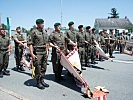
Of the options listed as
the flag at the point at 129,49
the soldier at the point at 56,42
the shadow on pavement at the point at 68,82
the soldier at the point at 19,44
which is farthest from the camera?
the flag at the point at 129,49

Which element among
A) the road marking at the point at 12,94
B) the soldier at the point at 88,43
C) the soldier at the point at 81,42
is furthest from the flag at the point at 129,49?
the road marking at the point at 12,94

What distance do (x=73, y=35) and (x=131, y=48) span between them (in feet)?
21.7

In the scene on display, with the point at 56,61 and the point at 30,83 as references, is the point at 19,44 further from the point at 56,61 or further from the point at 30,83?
the point at 56,61

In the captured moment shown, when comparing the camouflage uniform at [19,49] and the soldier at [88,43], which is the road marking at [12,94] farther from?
the soldier at [88,43]

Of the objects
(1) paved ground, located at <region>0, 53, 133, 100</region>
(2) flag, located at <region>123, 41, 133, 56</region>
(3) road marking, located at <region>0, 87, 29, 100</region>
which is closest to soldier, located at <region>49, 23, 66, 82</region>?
(1) paved ground, located at <region>0, 53, 133, 100</region>

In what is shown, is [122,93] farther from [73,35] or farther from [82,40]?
[82,40]

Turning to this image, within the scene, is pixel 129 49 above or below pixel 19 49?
below

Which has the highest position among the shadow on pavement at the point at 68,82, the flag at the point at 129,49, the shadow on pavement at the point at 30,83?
the flag at the point at 129,49

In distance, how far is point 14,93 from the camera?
672cm

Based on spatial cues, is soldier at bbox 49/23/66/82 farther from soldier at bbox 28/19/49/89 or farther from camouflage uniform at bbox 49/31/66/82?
soldier at bbox 28/19/49/89

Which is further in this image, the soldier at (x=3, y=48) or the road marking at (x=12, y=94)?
the soldier at (x=3, y=48)

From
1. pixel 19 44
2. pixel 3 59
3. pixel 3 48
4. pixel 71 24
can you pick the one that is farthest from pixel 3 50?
pixel 71 24

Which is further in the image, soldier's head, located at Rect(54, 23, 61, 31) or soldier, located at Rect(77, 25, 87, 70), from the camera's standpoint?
soldier, located at Rect(77, 25, 87, 70)

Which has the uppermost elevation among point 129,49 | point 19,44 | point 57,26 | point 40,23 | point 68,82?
point 40,23
